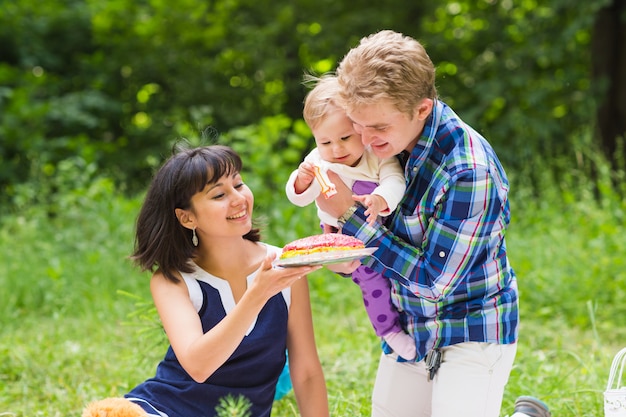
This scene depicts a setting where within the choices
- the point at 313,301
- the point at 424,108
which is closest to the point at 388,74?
the point at 424,108

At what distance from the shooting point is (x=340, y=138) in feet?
8.19

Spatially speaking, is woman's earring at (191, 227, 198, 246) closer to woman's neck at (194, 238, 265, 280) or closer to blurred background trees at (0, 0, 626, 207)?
woman's neck at (194, 238, 265, 280)

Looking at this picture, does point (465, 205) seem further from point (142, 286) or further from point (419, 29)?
point (419, 29)

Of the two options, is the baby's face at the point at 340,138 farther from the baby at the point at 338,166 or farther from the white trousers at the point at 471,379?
the white trousers at the point at 471,379

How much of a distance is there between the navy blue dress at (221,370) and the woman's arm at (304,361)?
1.8 inches

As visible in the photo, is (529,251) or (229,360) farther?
(529,251)

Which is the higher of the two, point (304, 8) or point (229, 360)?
point (229, 360)

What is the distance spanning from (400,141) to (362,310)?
308cm

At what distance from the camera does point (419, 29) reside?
11.1 metres

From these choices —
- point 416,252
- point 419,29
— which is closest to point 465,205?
point 416,252

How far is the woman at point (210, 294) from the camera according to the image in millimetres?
2760

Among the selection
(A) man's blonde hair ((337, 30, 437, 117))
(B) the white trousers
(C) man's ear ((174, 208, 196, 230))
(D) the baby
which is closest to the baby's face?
(D) the baby

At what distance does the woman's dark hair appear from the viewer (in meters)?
2.77

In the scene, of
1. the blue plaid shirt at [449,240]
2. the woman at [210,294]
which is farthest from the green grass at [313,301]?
the blue plaid shirt at [449,240]
